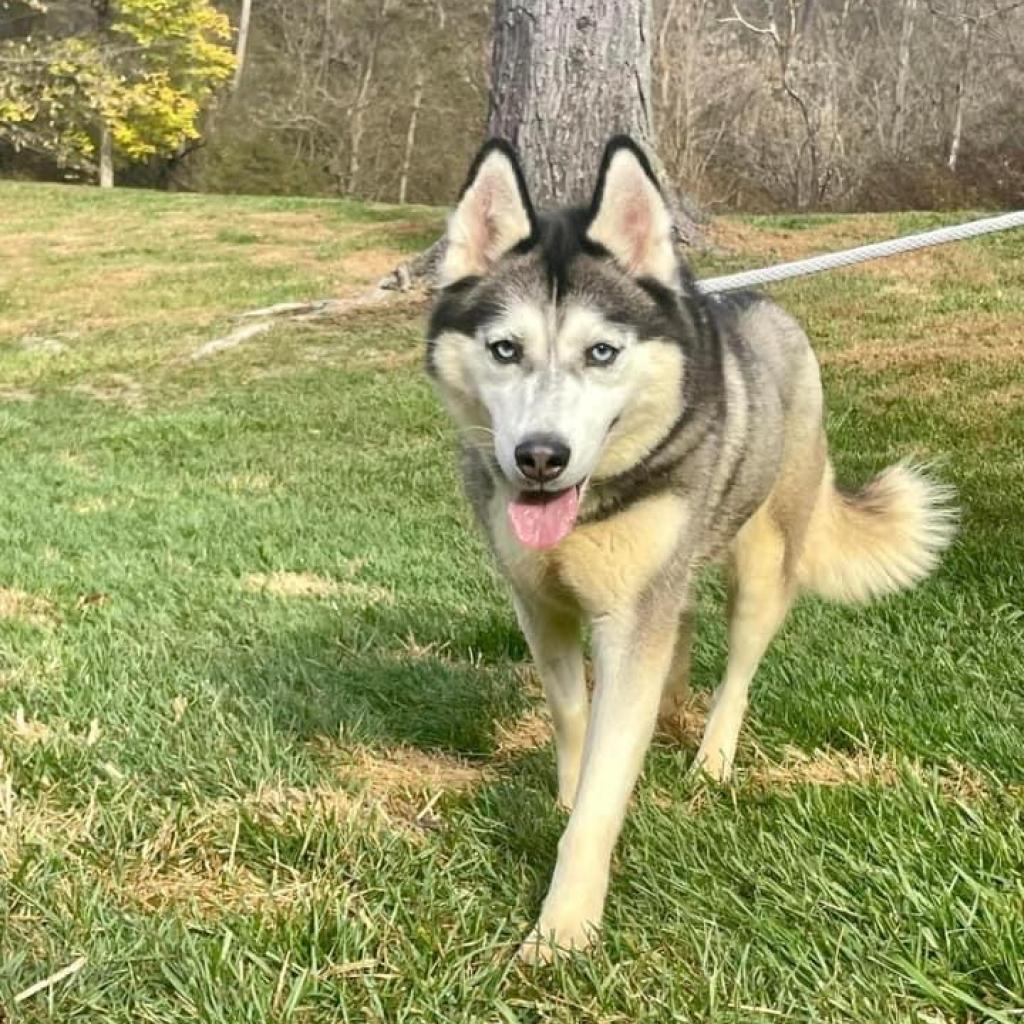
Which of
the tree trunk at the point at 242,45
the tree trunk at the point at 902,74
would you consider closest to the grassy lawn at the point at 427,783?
A: the tree trunk at the point at 902,74

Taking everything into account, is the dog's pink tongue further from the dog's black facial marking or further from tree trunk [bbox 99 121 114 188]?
tree trunk [bbox 99 121 114 188]

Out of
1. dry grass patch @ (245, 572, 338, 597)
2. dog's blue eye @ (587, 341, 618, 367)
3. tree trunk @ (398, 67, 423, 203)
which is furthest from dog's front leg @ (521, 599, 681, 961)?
tree trunk @ (398, 67, 423, 203)

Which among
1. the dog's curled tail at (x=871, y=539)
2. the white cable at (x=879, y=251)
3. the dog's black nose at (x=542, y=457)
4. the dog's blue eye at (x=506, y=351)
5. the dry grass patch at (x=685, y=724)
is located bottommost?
the dry grass patch at (x=685, y=724)

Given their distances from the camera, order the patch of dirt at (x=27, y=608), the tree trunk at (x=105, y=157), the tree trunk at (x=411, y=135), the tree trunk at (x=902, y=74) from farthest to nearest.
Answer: the tree trunk at (x=105, y=157) → the tree trunk at (x=411, y=135) → the tree trunk at (x=902, y=74) → the patch of dirt at (x=27, y=608)

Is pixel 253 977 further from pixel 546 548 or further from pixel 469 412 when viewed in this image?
pixel 469 412

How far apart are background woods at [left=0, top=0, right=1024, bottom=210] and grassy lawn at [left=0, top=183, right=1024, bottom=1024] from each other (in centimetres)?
1610

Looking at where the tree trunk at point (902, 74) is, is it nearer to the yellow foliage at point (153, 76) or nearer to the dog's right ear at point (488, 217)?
the yellow foliage at point (153, 76)

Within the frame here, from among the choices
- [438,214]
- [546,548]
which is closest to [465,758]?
[546,548]

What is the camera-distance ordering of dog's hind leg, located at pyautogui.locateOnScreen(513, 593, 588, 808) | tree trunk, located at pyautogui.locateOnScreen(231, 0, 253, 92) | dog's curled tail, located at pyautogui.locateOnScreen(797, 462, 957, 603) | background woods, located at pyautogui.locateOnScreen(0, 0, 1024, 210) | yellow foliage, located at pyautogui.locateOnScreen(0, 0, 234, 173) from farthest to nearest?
1. tree trunk, located at pyautogui.locateOnScreen(231, 0, 253, 92)
2. yellow foliage, located at pyautogui.locateOnScreen(0, 0, 234, 173)
3. background woods, located at pyautogui.locateOnScreen(0, 0, 1024, 210)
4. dog's curled tail, located at pyautogui.locateOnScreen(797, 462, 957, 603)
5. dog's hind leg, located at pyautogui.locateOnScreen(513, 593, 588, 808)

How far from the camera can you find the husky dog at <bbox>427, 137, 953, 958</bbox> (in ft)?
7.86

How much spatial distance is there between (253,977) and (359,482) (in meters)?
5.13

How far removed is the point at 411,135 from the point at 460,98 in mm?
1741

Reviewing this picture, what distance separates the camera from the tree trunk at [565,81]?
33.2 feet

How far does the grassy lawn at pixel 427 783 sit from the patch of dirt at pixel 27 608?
0.8 inches
